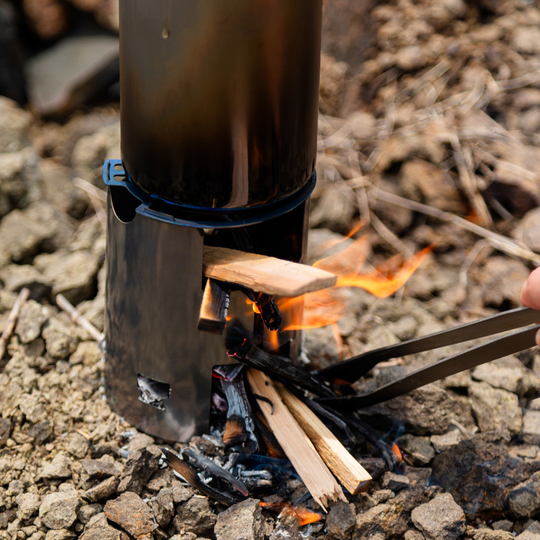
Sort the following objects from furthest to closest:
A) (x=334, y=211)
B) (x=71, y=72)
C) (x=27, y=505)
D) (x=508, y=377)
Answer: (x=71, y=72) < (x=334, y=211) < (x=508, y=377) < (x=27, y=505)

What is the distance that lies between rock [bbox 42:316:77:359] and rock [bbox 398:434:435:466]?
1.36 metres

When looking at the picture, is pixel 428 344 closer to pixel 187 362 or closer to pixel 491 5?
pixel 187 362

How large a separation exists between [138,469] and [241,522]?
A: 0.40m

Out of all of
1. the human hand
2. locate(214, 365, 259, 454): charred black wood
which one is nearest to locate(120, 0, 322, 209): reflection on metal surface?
locate(214, 365, 259, 454): charred black wood

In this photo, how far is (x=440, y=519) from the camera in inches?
74.0

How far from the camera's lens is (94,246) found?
310 centimetres

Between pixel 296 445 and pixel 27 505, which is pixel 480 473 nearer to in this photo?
pixel 296 445

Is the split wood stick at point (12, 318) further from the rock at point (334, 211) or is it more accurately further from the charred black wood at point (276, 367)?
the rock at point (334, 211)

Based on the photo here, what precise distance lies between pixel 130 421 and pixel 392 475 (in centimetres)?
96

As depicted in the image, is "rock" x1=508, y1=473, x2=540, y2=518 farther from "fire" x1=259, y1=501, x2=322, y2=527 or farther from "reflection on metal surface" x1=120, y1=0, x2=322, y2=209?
"reflection on metal surface" x1=120, y1=0, x2=322, y2=209

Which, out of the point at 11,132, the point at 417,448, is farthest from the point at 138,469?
the point at 11,132

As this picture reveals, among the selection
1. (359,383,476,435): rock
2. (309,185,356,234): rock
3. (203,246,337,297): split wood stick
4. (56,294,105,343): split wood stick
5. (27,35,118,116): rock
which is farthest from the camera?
(27,35,118,116): rock

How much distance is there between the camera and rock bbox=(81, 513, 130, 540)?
1825mm

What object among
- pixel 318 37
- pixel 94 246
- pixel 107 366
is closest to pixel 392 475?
pixel 107 366
